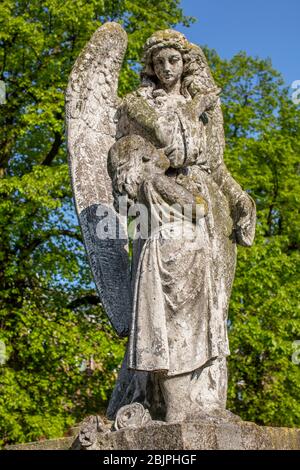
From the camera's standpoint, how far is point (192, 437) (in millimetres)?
5055

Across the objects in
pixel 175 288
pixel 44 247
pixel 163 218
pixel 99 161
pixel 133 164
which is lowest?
pixel 175 288

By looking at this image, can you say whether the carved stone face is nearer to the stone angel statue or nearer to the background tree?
the stone angel statue

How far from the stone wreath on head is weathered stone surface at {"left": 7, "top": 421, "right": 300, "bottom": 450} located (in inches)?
97.7

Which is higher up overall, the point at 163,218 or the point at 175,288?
the point at 163,218

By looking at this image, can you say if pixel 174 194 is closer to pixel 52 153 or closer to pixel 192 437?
pixel 192 437

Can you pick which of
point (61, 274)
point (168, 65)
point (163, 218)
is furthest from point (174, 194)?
point (61, 274)

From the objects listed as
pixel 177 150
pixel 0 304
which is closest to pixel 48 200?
pixel 0 304

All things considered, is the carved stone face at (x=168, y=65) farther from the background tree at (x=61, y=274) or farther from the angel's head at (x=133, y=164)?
the background tree at (x=61, y=274)

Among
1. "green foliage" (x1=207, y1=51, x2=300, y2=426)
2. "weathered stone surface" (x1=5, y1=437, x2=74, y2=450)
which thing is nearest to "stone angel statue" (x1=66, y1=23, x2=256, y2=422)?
"weathered stone surface" (x1=5, y1=437, x2=74, y2=450)

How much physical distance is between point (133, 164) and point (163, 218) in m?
0.45

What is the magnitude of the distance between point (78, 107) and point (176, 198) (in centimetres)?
201

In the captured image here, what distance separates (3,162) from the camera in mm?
19297

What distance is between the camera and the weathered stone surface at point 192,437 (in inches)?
199

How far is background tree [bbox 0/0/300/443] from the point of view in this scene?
1712 cm
